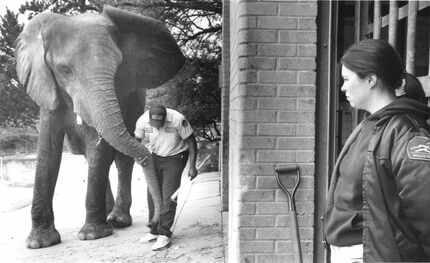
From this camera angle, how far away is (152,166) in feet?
16.9

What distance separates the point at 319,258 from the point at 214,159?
9.93 metres

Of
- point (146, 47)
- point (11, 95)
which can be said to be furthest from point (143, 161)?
point (11, 95)

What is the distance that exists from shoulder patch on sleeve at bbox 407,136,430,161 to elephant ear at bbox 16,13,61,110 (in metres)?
4.85

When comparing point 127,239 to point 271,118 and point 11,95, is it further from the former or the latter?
point 11,95

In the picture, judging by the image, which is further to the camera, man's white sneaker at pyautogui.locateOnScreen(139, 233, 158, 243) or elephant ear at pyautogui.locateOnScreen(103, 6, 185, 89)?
elephant ear at pyautogui.locateOnScreen(103, 6, 185, 89)

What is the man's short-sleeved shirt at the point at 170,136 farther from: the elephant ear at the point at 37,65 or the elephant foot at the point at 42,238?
the elephant foot at the point at 42,238

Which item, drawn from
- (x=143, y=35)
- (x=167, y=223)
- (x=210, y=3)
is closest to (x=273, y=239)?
(x=167, y=223)

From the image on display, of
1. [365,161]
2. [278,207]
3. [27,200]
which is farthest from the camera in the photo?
[27,200]

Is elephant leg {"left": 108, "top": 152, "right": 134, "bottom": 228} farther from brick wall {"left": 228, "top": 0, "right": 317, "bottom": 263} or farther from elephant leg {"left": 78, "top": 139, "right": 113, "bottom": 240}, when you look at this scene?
brick wall {"left": 228, "top": 0, "right": 317, "bottom": 263}

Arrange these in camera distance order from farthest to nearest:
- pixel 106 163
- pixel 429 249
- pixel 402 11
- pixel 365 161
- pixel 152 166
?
pixel 106 163 → pixel 152 166 → pixel 402 11 → pixel 365 161 → pixel 429 249

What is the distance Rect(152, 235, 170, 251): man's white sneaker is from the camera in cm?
508

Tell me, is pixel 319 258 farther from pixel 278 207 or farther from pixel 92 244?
pixel 92 244

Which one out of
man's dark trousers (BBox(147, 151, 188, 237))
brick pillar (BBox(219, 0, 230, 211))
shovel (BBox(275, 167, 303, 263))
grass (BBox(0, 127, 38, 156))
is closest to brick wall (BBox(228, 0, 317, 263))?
shovel (BBox(275, 167, 303, 263))

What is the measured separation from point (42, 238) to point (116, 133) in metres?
1.64
